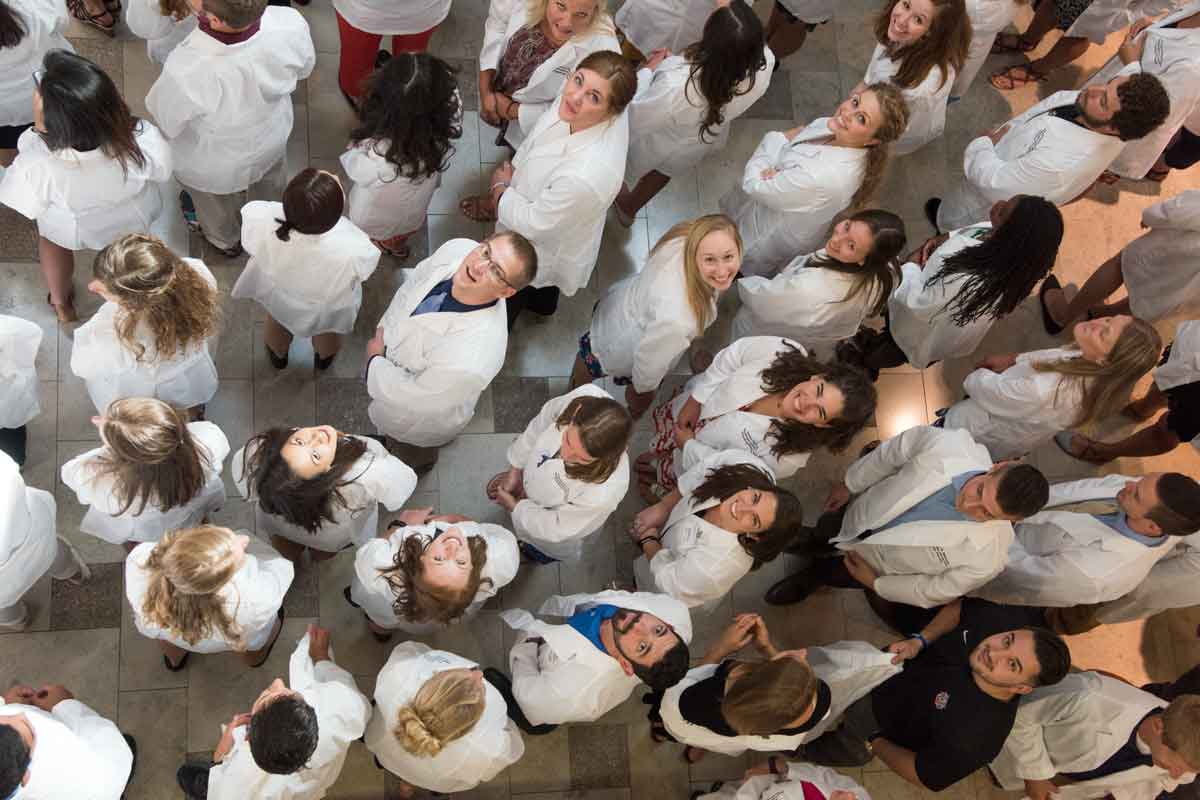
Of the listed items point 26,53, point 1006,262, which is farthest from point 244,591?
point 1006,262

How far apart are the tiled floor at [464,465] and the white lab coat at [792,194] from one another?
1.95 feet

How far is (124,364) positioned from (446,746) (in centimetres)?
166

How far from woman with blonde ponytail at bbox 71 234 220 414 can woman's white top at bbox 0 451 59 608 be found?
42 cm

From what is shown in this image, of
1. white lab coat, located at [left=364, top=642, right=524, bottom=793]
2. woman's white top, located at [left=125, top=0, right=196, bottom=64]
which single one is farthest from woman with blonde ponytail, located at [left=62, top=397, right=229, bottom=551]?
woman's white top, located at [left=125, top=0, right=196, bottom=64]

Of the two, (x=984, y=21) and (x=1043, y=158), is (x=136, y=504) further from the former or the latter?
(x=984, y=21)

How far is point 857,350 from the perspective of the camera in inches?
197

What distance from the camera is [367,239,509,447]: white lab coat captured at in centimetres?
357

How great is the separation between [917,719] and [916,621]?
608 millimetres

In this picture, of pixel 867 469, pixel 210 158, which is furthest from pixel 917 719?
pixel 210 158

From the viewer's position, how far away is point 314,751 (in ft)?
9.94

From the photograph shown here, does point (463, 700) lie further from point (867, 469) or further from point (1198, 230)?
point (1198, 230)

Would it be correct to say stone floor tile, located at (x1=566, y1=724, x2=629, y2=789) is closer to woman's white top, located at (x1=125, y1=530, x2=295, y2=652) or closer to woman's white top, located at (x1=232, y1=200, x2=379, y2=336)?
woman's white top, located at (x1=125, y1=530, x2=295, y2=652)

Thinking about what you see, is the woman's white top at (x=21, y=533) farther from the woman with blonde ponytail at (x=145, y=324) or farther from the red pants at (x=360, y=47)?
the red pants at (x=360, y=47)

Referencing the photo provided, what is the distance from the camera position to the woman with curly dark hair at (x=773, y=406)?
144 inches
